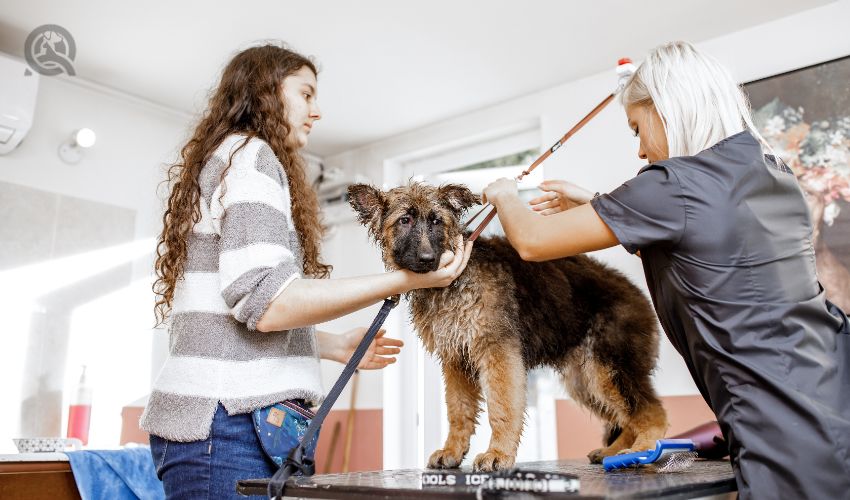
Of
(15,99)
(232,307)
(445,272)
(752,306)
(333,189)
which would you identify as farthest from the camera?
(333,189)

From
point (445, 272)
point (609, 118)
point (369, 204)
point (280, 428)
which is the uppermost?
point (609, 118)

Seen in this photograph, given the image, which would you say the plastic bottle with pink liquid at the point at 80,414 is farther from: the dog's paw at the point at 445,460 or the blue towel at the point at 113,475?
the dog's paw at the point at 445,460

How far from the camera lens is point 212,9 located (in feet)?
11.9

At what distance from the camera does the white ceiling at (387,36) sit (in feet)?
11.9

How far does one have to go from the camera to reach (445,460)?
192cm

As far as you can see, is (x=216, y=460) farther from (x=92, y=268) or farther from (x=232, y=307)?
(x=92, y=268)

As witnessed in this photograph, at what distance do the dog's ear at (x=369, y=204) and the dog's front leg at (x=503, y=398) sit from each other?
57 cm

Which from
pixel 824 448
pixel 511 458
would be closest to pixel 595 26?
pixel 511 458

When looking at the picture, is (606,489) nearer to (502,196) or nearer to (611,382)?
(502,196)

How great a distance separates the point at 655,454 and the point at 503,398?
16.8 inches

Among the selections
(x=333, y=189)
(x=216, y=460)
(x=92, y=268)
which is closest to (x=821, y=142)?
(x=216, y=460)

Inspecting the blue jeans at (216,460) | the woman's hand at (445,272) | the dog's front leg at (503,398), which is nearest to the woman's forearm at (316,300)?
the woman's hand at (445,272)

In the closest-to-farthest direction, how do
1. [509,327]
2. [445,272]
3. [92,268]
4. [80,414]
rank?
[445,272], [509,327], [80,414], [92,268]

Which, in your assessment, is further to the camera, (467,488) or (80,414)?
(80,414)
